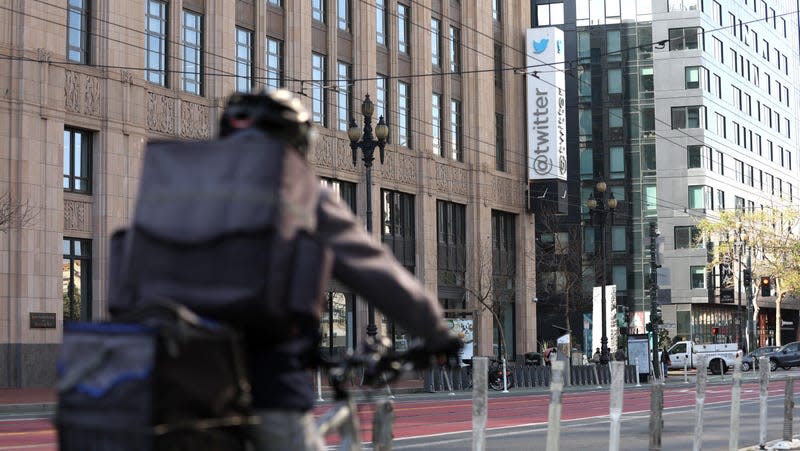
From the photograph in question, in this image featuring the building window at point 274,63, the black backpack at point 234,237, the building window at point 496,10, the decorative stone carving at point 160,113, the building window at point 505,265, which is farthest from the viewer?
the building window at point 496,10

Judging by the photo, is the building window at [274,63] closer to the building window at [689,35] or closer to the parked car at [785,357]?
the parked car at [785,357]

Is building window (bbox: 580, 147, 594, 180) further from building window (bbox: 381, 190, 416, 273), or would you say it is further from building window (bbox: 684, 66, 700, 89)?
building window (bbox: 381, 190, 416, 273)

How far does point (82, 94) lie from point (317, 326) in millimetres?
34096

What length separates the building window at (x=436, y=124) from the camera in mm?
53594

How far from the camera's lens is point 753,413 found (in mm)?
27188

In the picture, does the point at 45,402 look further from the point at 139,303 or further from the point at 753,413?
the point at 139,303

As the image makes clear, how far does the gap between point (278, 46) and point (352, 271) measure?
139 ft

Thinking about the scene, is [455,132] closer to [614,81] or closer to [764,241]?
[764,241]

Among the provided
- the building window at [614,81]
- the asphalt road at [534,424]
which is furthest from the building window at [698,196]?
the asphalt road at [534,424]

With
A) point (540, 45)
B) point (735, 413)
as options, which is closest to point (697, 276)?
point (540, 45)

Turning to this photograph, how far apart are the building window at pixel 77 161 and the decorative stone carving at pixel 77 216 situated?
15.8 inches

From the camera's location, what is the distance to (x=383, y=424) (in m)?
6.82

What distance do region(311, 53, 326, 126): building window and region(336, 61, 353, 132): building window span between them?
29.2 inches

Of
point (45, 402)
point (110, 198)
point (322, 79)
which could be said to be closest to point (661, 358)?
point (322, 79)
